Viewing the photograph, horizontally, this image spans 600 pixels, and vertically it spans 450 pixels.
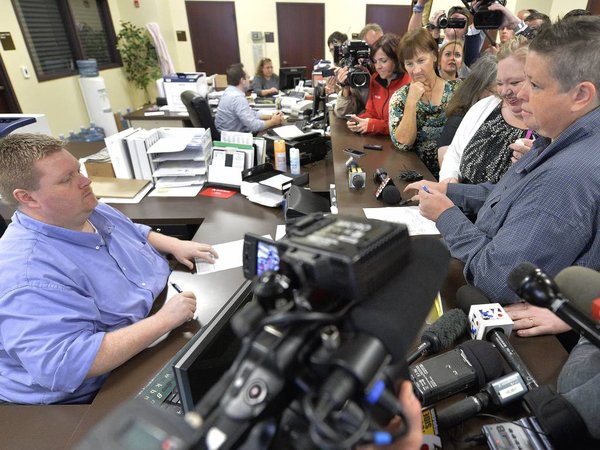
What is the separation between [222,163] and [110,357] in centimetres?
143

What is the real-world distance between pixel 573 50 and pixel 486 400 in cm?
Result: 89

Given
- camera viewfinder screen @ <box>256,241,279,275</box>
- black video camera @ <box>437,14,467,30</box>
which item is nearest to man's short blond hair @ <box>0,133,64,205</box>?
camera viewfinder screen @ <box>256,241,279,275</box>

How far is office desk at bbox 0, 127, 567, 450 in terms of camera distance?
0.87 metres

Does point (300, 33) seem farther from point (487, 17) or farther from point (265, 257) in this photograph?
point (265, 257)

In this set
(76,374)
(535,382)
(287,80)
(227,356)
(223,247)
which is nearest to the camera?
(227,356)

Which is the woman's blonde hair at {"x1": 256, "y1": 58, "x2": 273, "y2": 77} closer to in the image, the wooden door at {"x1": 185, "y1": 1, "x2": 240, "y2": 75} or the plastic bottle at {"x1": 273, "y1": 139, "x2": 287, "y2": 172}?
the wooden door at {"x1": 185, "y1": 1, "x2": 240, "y2": 75}

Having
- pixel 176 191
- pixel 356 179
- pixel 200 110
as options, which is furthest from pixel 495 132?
pixel 200 110

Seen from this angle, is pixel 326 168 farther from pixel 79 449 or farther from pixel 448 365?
pixel 79 449

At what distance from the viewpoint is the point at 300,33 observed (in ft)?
24.1

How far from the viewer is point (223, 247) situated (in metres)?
1.64

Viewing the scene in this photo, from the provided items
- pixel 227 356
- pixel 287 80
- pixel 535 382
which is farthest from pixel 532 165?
pixel 287 80

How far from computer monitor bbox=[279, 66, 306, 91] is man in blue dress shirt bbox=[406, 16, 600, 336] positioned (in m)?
4.82

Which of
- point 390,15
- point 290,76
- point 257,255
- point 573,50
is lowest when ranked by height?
point 290,76

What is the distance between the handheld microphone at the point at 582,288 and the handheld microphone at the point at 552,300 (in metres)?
0.02
